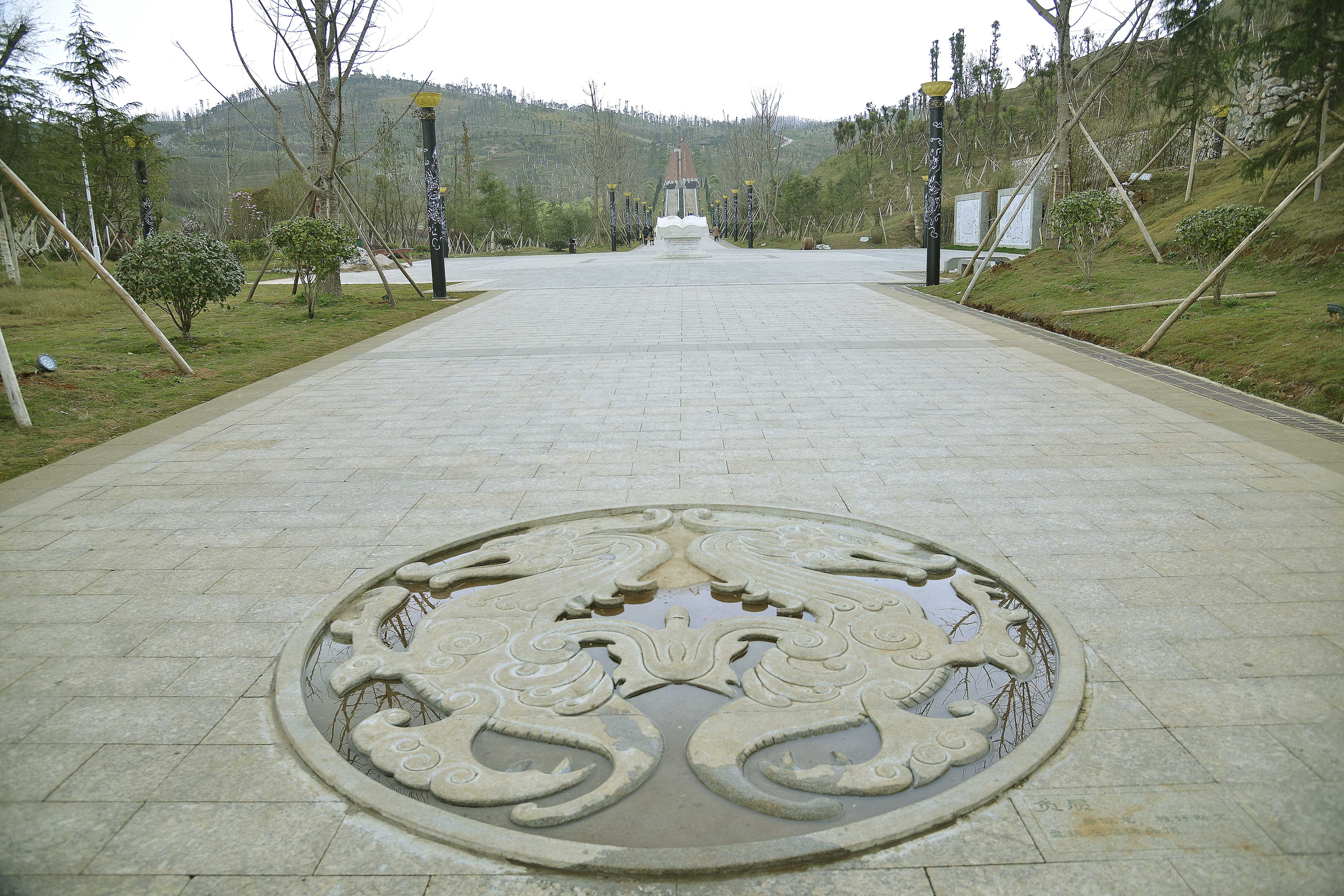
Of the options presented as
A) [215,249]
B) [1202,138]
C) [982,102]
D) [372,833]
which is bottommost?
[372,833]

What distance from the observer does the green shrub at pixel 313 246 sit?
11.8 m

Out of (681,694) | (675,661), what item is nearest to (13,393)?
(675,661)

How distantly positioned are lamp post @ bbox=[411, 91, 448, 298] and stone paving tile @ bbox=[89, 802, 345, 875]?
12.9 m

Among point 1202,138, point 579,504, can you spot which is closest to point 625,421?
point 579,504

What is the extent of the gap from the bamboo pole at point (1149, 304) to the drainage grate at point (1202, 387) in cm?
53

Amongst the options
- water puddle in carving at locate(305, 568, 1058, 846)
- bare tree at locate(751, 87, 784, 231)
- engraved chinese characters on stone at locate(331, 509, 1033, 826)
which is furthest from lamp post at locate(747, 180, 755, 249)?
water puddle in carving at locate(305, 568, 1058, 846)

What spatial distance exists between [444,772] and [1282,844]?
6.39 ft

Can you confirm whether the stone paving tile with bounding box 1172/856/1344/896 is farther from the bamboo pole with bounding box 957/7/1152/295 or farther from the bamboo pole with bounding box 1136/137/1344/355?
the bamboo pole with bounding box 957/7/1152/295

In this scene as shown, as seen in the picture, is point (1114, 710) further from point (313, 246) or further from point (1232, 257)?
point (313, 246)

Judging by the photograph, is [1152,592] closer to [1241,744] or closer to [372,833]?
[1241,744]

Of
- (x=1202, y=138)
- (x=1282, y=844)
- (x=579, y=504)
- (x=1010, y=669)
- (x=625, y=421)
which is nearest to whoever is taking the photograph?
(x=1282, y=844)

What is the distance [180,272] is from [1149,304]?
1074cm

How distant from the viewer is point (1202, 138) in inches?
966

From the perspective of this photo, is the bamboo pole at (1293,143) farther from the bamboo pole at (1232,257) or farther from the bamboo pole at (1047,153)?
the bamboo pole at (1232,257)
